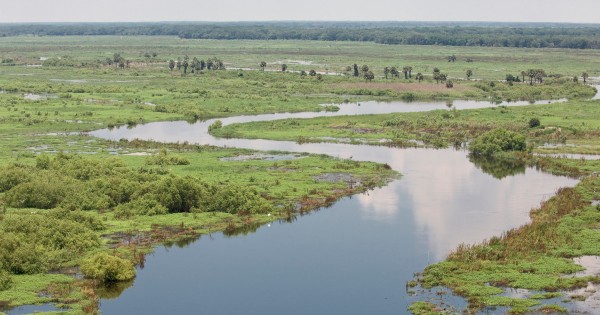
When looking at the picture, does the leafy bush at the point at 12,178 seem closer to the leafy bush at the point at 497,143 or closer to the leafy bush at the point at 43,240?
the leafy bush at the point at 43,240

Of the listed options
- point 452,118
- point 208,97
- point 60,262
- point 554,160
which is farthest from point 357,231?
point 208,97

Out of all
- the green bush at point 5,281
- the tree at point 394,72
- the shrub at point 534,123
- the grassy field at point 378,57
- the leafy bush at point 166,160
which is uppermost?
the green bush at point 5,281

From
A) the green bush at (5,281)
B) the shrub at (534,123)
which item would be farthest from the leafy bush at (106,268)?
the shrub at (534,123)

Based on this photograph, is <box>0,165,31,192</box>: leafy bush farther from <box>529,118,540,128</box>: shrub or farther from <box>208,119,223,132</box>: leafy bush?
<box>529,118,540,128</box>: shrub

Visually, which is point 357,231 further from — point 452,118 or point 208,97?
point 208,97

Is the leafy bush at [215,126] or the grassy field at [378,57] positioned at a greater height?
the leafy bush at [215,126]

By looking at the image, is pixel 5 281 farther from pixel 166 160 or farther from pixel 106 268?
pixel 166 160
